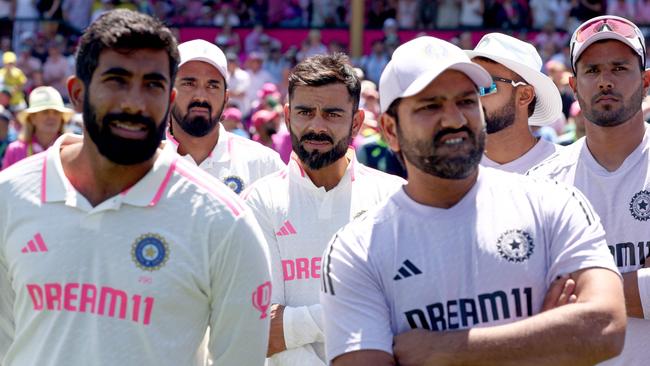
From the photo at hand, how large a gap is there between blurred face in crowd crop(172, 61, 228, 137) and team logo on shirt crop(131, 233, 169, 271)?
2978mm

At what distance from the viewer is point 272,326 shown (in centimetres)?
519

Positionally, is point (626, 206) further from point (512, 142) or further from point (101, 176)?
point (101, 176)

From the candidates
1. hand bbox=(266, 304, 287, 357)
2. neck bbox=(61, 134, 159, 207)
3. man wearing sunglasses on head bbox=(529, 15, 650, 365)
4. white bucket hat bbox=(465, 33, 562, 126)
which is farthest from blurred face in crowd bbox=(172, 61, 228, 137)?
neck bbox=(61, 134, 159, 207)

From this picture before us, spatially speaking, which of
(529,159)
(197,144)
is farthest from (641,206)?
(197,144)

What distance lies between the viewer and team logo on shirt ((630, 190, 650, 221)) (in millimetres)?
4930

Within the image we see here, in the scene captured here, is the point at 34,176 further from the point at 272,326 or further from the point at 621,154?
the point at 621,154

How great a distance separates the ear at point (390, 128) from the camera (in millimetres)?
3949

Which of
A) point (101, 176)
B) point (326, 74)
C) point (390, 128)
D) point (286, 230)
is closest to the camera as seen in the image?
point (101, 176)

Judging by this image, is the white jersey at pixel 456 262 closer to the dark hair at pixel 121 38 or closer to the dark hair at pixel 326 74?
the dark hair at pixel 121 38

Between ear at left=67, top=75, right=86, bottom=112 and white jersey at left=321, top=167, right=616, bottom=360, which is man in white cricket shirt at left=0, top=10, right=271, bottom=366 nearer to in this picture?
ear at left=67, top=75, right=86, bottom=112

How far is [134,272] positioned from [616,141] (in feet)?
7.91

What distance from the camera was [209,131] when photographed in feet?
21.8

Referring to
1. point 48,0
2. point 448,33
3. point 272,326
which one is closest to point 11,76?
point 48,0

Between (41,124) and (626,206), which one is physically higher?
(41,124)
